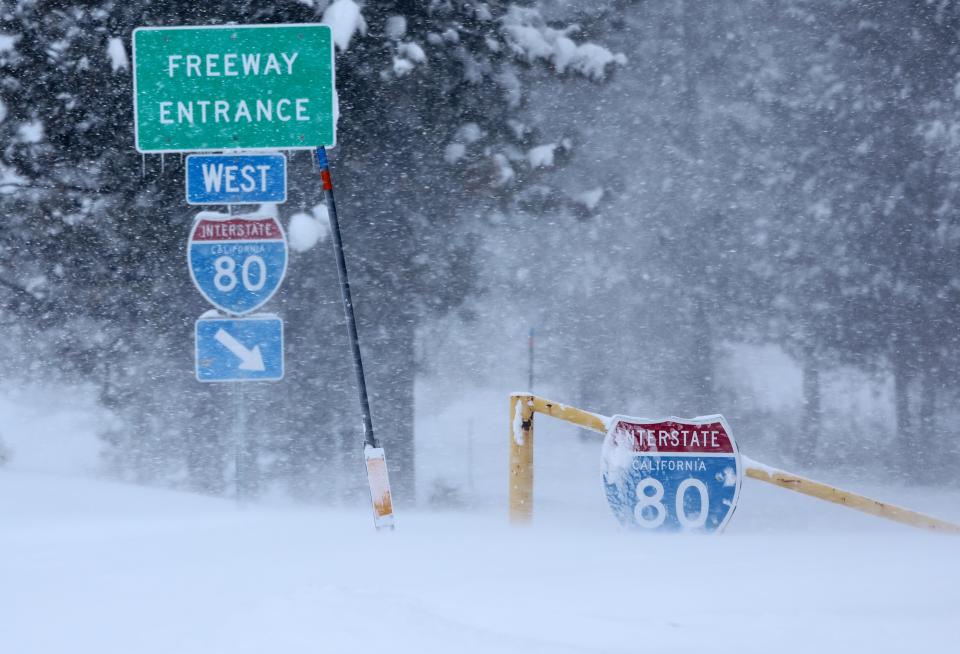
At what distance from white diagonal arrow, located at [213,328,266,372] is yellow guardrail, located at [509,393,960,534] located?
1.75 m

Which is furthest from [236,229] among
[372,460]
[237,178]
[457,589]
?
[457,589]

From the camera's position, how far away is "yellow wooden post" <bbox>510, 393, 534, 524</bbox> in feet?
21.3

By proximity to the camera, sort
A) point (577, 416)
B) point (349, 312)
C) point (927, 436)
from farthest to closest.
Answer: point (927, 436)
point (349, 312)
point (577, 416)

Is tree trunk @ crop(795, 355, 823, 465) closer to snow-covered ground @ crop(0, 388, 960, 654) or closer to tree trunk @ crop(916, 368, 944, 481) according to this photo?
tree trunk @ crop(916, 368, 944, 481)

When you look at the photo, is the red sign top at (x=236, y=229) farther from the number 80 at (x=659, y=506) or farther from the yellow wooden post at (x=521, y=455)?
the number 80 at (x=659, y=506)

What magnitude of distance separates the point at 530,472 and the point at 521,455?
0.14m

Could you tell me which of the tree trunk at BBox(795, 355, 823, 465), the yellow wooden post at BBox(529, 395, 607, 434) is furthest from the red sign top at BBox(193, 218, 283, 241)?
the tree trunk at BBox(795, 355, 823, 465)

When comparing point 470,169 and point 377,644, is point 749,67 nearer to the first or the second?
point 470,169

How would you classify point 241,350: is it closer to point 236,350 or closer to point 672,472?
point 236,350

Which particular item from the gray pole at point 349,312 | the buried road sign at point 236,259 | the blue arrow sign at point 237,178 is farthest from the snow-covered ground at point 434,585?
the blue arrow sign at point 237,178

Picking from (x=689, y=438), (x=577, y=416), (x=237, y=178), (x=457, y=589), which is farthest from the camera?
(x=237, y=178)

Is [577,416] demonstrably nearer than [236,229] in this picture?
Yes

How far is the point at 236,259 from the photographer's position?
22.7 feet

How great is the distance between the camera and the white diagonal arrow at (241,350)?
689 centimetres
